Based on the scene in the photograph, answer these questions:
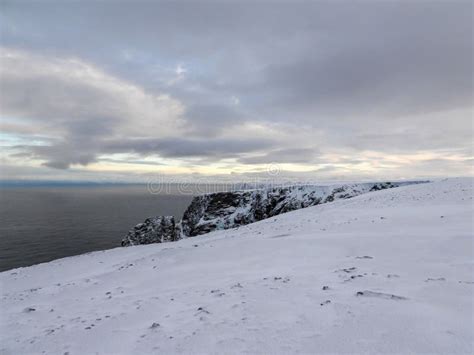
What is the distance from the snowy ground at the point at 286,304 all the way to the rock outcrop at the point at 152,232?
113 feet

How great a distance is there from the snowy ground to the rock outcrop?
113 feet

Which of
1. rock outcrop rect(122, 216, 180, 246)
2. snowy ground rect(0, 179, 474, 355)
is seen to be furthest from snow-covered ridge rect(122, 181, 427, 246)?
snowy ground rect(0, 179, 474, 355)

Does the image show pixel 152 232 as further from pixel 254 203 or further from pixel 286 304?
pixel 286 304


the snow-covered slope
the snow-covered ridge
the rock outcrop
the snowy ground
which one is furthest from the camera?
the snow-covered slope

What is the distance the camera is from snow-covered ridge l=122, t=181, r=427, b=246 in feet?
146

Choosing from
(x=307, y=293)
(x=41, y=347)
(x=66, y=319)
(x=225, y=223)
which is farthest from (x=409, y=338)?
(x=225, y=223)

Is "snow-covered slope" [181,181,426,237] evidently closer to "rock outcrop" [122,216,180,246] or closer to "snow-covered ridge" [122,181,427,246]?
"snow-covered ridge" [122,181,427,246]

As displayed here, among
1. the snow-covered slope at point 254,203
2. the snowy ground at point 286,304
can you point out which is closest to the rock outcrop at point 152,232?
the snow-covered slope at point 254,203

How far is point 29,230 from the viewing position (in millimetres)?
70188

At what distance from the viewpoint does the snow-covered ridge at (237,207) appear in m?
44.5

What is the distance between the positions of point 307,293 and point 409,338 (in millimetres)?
2302

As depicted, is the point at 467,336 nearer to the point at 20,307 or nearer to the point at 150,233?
the point at 20,307

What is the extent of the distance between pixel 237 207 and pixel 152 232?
60.0ft

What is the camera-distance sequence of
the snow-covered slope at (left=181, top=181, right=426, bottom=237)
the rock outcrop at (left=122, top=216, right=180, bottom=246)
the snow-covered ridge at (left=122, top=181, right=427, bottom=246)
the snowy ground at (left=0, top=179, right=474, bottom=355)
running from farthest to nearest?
the snow-covered slope at (left=181, top=181, right=426, bottom=237) → the snow-covered ridge at (left=122, top=181, right=427, bottom=246) → the rock outcrop at (left=122, top=216, right=180, bottom=246) → the snowy ground at (left=0, top=179, right=474, bottom=355)
